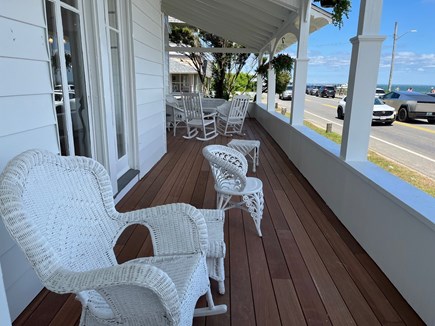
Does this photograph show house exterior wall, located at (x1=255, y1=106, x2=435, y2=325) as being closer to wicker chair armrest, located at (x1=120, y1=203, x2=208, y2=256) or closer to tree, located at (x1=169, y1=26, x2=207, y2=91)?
wicker chair armrest, located at (x1=120, y1=203, x2=208, y2=256)

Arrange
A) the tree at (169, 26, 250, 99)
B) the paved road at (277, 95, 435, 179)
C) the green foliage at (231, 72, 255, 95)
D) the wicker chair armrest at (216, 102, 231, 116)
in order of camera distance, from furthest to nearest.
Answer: the green foliage at (231, 72, 255, 95), the tree at (169, 26, 250, 99), the wicker chair armrest at (216, 102, 231, 116), the paved road at (277, 95, 435, 179)

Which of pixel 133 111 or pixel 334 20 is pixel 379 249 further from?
→ pixel 133 111

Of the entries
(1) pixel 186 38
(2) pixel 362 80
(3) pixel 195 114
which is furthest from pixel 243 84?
(2) pixel 362 80

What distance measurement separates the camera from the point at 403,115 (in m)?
12.8

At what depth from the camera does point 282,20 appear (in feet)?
19.5

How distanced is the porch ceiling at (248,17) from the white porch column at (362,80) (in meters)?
2.39

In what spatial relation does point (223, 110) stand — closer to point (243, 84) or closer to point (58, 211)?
point (58, 211)

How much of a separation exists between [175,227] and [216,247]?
298mm

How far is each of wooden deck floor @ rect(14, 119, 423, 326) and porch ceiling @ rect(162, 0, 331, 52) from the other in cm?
312

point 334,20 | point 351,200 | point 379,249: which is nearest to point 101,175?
point 379,249

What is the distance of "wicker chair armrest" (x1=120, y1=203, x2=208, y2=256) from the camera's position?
150 centimetres

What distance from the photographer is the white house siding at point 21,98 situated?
60.7 inches

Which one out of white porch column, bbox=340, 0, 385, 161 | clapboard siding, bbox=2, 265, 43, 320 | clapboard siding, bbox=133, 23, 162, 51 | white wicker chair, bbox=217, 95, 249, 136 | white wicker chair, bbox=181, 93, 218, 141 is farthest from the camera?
white wicker chair, bbox=217, 95, 249, 136

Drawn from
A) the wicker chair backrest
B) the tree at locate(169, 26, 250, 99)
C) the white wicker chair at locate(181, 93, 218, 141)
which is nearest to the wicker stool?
the wicker chair backrest
